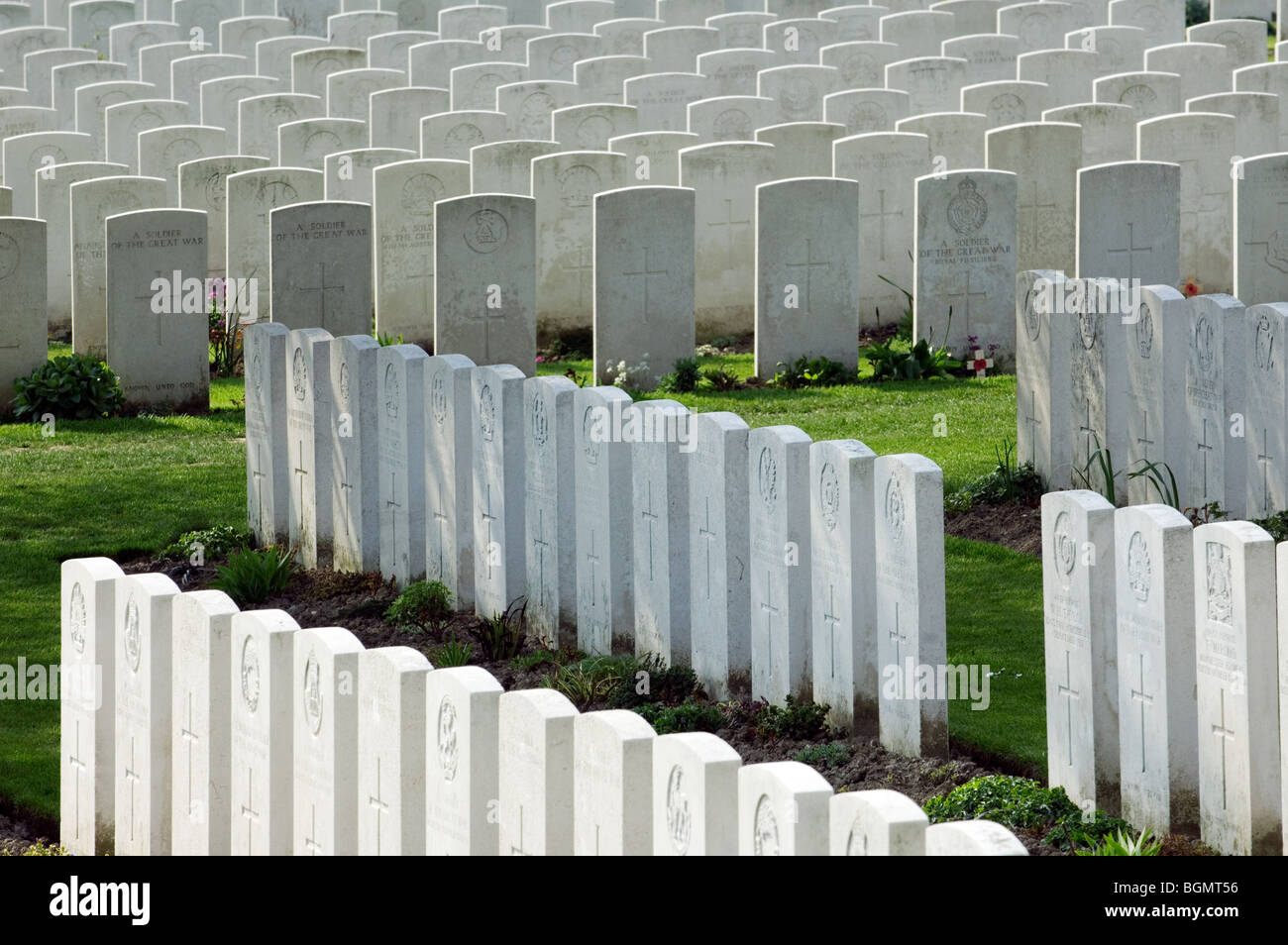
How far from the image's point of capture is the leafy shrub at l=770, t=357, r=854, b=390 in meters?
13.2

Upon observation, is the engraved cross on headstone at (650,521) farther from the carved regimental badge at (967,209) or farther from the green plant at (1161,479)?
the carved regimental badge at (967,209)

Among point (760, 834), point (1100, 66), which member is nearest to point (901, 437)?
point (760, 834)

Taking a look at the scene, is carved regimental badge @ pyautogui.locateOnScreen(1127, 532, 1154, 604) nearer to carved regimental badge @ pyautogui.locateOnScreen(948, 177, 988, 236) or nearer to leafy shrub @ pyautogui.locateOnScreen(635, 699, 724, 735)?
leafy shrub @ pyautogui.locateOnScreen(635, 699, 724, 735)

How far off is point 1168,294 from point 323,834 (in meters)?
5.48

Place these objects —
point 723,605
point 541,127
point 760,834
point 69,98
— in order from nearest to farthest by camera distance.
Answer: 1. point 760,834
2. point 723,605
3. point 541,127
4. point 69,98

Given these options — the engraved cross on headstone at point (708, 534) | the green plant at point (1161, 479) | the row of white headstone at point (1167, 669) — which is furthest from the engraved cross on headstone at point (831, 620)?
the green plant at point (1161, 479)

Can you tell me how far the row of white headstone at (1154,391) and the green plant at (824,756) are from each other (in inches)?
129

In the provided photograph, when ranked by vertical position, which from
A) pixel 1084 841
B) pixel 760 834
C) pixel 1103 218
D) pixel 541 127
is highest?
A: pixel 541 127

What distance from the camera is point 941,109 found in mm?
18359

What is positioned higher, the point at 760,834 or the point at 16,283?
the point at 16,283

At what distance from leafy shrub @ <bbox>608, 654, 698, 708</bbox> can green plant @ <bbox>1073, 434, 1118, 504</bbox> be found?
9.40 ft

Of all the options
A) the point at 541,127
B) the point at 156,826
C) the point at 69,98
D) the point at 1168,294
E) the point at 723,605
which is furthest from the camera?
the point at 69,98

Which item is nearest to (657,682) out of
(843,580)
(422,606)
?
(843,580)

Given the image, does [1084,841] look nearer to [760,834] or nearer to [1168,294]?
[760,834]
